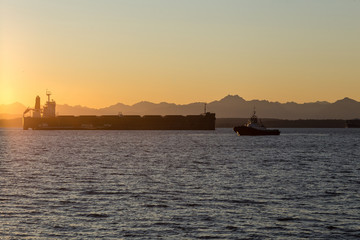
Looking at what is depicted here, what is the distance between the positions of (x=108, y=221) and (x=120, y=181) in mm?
17409

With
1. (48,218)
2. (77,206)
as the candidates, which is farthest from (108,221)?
(77,206)

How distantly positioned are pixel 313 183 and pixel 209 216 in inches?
658

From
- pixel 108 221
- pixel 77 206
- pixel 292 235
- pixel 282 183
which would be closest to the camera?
pixel 292 235

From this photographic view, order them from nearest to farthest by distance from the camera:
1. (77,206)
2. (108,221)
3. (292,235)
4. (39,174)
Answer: (292,235), (108,221), (77,206), (39,174)

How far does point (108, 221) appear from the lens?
83.3 feet

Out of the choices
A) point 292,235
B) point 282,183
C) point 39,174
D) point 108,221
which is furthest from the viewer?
point 39,174

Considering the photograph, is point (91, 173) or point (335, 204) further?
point (91, 173)

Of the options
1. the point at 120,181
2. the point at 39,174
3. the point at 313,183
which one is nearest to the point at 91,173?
the point at 39,174

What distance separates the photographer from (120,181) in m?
42.8

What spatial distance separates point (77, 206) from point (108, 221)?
4.80m

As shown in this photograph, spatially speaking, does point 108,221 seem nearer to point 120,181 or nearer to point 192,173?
point 120,181

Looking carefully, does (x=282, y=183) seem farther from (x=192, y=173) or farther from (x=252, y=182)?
(x=192, y=173)

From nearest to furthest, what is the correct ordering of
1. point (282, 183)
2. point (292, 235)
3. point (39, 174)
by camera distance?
point (292, 235) < point (282, 183) < point (39, 174)

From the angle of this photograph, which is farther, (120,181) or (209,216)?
(120,181)
